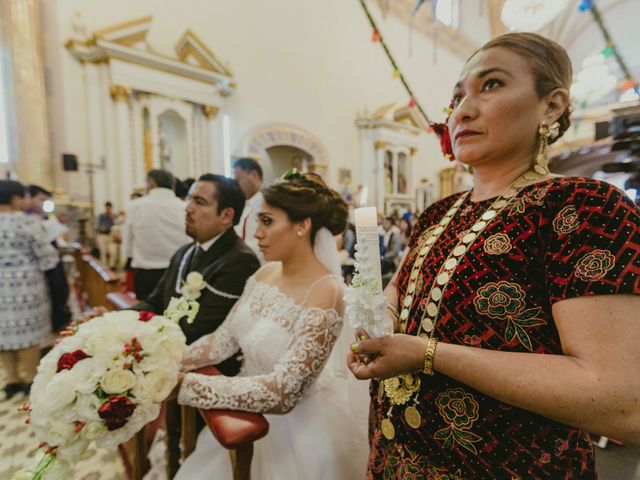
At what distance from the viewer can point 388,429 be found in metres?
0.94

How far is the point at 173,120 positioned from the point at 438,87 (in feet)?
39.0

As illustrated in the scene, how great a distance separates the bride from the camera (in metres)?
1.34

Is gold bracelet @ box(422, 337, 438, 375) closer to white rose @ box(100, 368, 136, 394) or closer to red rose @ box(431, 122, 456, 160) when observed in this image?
red rose @ box(431, 122, 456, 160)

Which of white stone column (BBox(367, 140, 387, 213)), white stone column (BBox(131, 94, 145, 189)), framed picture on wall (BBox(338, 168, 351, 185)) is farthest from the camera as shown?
white stone column (BBox(367, 140, 387, 213))

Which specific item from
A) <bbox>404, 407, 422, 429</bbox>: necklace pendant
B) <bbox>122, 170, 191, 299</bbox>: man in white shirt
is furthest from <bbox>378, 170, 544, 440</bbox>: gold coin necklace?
<bbox>122, 170, 191, 299</bbox>: man in white shirt

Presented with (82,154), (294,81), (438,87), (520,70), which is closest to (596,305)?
(520,70)

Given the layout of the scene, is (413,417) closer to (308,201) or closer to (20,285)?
(308,201)

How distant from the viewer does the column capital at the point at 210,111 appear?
935 centimetres

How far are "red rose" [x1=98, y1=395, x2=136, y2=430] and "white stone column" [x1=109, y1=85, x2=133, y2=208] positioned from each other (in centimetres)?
791

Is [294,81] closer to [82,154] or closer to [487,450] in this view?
[82,154]

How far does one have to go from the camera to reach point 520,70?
2.56 ft

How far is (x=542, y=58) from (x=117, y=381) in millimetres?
1375

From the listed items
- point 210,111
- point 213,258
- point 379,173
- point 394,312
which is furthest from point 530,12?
point 379,173

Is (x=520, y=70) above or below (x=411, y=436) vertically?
above
